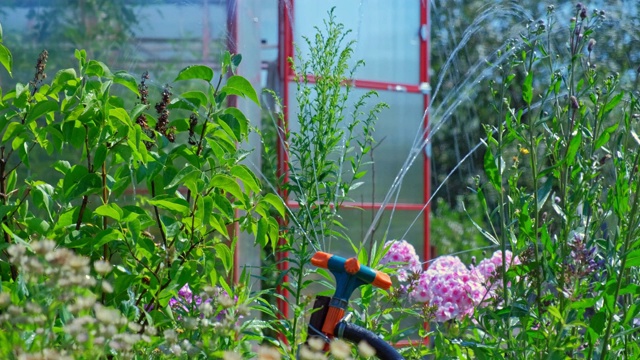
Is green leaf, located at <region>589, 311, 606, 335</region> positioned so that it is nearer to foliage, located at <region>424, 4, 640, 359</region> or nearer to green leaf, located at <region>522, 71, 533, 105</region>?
foliage, located at <region>424, 4, 640, 359</region>

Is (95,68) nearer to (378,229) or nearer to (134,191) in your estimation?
(134,191)

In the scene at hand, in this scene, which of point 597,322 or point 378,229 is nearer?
point 597,322

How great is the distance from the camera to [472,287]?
255 cm

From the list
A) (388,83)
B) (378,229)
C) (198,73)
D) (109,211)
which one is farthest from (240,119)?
(388,83)

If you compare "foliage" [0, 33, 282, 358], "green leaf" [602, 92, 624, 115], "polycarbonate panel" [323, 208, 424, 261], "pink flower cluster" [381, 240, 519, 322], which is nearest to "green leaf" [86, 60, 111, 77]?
"foliage" [0, 33, 282, 358]

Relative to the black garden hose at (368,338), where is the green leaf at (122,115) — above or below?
above

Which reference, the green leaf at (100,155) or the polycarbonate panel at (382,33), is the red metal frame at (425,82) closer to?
the polycarbonate panel at (382,33)

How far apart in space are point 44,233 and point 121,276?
0.21 meters

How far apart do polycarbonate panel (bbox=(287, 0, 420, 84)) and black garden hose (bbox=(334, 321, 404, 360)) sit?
12.5ft

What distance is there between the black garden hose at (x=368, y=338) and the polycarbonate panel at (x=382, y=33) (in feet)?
12.5

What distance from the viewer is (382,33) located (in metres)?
5.69

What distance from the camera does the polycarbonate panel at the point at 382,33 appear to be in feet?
17.7

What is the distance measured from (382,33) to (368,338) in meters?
4.30

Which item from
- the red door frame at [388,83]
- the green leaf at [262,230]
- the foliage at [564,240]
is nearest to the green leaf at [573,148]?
the foliage at [564,240]
